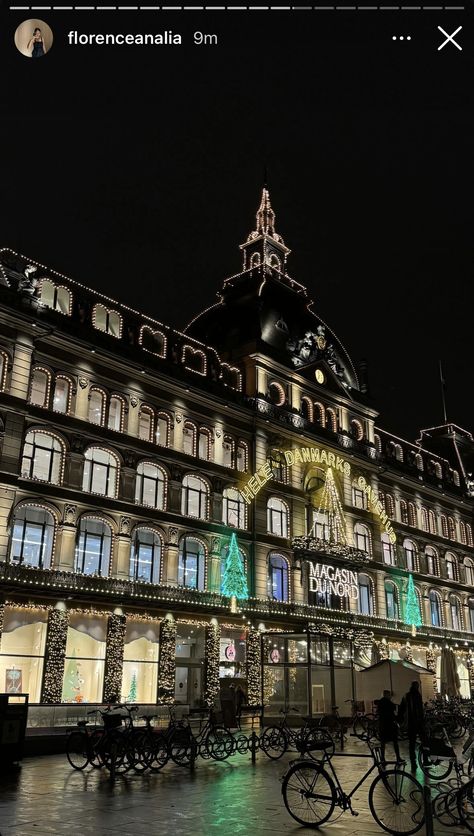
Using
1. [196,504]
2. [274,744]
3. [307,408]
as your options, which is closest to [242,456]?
[196,504]

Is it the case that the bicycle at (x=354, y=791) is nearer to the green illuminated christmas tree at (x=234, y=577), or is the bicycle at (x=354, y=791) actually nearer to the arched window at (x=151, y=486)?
the arched window at (x=151, y=486)

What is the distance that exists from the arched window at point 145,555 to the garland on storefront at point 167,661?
2.36 m

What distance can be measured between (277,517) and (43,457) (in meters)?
16.0

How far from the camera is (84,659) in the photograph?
3306 cm

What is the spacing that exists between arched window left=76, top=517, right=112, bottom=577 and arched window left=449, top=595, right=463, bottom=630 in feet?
112

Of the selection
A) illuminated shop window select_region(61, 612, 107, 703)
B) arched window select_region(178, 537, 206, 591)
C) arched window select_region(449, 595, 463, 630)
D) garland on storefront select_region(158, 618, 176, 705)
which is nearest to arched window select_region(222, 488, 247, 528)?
arched window select_region(178, 537, 206, 591)

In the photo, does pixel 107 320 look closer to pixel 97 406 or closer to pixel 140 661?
pixel 97 406

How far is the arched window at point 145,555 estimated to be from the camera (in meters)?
35.6

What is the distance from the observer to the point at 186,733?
65.8 feet

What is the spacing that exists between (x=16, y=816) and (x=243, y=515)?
30.0 metres

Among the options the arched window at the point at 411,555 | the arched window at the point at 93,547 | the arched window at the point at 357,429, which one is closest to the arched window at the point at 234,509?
the arched window at the point at 93,547

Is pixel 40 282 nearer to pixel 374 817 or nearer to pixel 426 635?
pixel 374 817

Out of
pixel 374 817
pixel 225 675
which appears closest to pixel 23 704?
pixel 374 817

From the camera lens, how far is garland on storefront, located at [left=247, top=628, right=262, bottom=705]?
128ft
